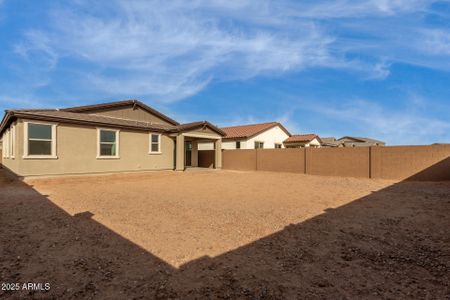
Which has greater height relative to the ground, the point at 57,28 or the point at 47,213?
the point at 57,28

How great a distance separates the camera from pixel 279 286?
9.78ft

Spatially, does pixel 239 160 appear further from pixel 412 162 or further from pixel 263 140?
Answer: pixel 412 162

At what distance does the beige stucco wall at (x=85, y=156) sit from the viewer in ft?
38.7

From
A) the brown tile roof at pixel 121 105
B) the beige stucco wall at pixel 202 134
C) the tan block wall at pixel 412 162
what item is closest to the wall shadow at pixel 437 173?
the tan block wall at pixel 412 162

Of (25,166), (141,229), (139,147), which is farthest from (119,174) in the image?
(141,229)

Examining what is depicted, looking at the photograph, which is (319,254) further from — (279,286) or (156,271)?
(156,271)

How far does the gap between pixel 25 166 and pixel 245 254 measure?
12.3m

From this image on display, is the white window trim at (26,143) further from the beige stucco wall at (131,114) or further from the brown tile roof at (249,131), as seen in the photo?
the brown tile roof at (249,131)

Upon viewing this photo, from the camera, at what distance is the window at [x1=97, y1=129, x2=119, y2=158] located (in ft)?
46.8

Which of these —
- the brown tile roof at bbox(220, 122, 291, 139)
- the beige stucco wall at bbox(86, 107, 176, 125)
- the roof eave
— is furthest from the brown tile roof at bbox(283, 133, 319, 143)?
the roof eave

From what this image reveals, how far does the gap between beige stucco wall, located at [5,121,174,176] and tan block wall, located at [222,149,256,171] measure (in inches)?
259

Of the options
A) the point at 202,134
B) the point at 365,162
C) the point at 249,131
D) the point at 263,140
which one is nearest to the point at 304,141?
the point at 263,140

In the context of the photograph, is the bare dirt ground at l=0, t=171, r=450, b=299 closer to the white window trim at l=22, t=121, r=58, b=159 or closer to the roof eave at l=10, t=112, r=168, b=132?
the white window trim at l=22, t=121, r=58, b=159

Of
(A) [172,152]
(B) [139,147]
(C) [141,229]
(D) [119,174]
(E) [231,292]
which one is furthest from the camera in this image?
(A) [172,152]
